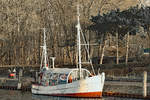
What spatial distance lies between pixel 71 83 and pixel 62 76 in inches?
91.8

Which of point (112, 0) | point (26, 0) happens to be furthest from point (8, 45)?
point (112, 0)

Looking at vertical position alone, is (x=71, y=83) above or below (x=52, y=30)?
below

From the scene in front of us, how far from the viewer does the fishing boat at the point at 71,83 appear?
129 ft

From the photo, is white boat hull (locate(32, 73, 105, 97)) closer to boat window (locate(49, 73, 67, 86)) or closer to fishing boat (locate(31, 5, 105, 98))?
fishing boat (locate(31, 5, 105, 98))

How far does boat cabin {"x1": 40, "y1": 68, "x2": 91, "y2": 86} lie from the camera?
41.6 meters

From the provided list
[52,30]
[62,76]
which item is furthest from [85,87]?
[52,30]

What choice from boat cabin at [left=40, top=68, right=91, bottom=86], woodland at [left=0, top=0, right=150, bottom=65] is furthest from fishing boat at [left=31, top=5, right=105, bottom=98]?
woodland at [left=0, top=0, right=150, bottom=65]

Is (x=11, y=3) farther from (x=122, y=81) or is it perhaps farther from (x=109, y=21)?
(x=122, y=81)

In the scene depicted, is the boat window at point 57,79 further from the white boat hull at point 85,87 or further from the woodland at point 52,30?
the woodland at point 52,30

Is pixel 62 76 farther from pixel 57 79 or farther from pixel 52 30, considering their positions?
pixel 52 30

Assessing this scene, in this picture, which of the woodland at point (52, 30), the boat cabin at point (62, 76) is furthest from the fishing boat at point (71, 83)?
the woodland at point (52, 30)

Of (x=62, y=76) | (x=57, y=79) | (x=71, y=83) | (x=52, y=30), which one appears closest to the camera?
(x=71, y=83)

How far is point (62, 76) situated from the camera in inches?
1666

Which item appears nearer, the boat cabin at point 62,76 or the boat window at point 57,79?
the boat cabin at point 62,76
